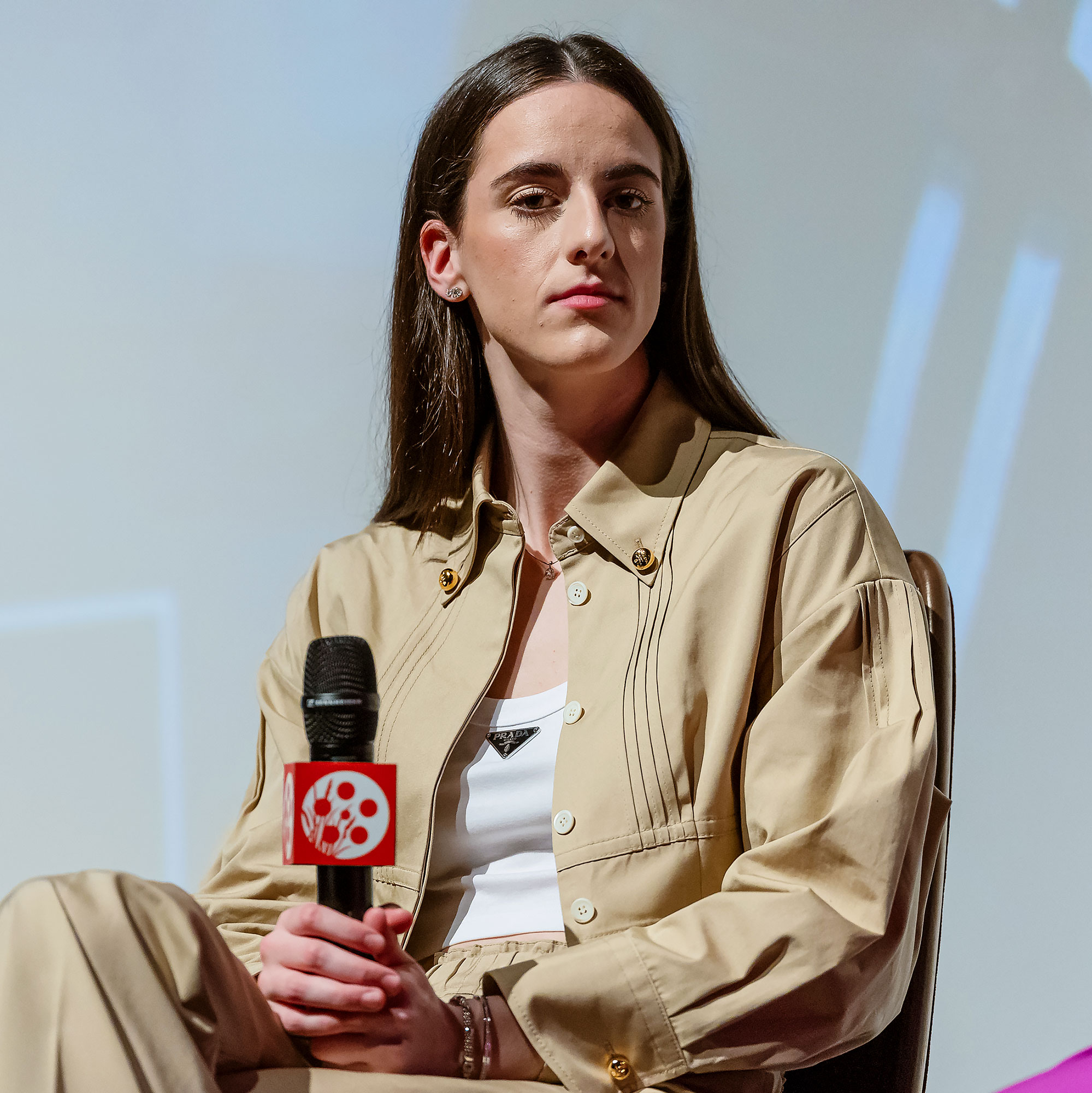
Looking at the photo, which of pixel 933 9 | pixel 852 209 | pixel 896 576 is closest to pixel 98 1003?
pixel 896 576

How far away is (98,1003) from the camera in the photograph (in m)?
1.02

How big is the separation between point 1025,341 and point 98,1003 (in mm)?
1972

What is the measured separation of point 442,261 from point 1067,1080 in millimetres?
1241

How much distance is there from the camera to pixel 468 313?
1900 millimetres

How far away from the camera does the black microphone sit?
106 cm

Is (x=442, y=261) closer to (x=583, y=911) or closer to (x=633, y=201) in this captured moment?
(x=633, y=201)

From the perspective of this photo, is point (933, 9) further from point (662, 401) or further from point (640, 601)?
point (640, 601)

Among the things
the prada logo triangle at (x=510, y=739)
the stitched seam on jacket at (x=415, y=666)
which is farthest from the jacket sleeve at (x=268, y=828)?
the prada logo triangle at (x=510, y=739)

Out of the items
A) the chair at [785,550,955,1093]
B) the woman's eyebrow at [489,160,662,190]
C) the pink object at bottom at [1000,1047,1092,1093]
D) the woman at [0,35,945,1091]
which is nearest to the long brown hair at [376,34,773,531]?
the woman at [0,35,945,1091]

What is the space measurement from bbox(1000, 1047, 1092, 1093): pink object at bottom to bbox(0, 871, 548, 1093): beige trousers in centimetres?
45

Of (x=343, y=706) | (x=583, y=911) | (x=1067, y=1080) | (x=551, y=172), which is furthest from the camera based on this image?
(x=551, y=172)

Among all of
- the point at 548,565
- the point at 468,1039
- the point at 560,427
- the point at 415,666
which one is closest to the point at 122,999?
the point at 468,1039

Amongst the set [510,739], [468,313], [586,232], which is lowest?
[510,739]

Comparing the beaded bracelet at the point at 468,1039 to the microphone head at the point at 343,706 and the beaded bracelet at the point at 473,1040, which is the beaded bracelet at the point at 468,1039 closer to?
the beaded bracelet at the point at 473,1040
